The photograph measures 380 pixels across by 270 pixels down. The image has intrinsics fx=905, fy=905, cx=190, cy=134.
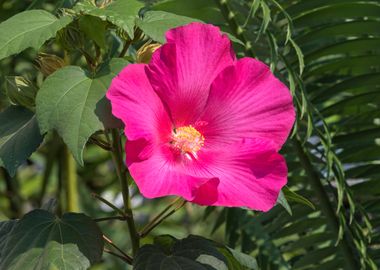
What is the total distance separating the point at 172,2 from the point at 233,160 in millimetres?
530

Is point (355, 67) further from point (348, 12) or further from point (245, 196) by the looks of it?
point (245, 196)

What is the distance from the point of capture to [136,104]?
1034 mm

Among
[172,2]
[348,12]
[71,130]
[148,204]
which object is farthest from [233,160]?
[148,204]

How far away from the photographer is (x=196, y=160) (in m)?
1.12

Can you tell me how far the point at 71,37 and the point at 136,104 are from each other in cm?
14

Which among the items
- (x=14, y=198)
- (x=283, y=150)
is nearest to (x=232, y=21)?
(x=283, y=150)

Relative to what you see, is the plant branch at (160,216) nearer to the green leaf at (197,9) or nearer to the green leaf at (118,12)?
the green leaf at (118,12)

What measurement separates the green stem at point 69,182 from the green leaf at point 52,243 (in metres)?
0.91

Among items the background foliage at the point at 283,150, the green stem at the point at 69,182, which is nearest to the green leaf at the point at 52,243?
the background foliage at the point at 283,150

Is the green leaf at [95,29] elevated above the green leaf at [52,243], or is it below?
above

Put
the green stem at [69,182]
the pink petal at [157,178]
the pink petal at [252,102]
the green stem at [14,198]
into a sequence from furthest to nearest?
the green stem at [14,198]
the green stem at [69,182]
the pink petal at [252,102]
the pink petal at [157,178]

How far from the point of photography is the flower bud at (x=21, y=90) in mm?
1118

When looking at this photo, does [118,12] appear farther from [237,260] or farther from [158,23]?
[237,260]

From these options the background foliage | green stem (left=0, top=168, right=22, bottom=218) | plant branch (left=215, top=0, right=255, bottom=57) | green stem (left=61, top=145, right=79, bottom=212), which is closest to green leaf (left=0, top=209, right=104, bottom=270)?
the background foliage
